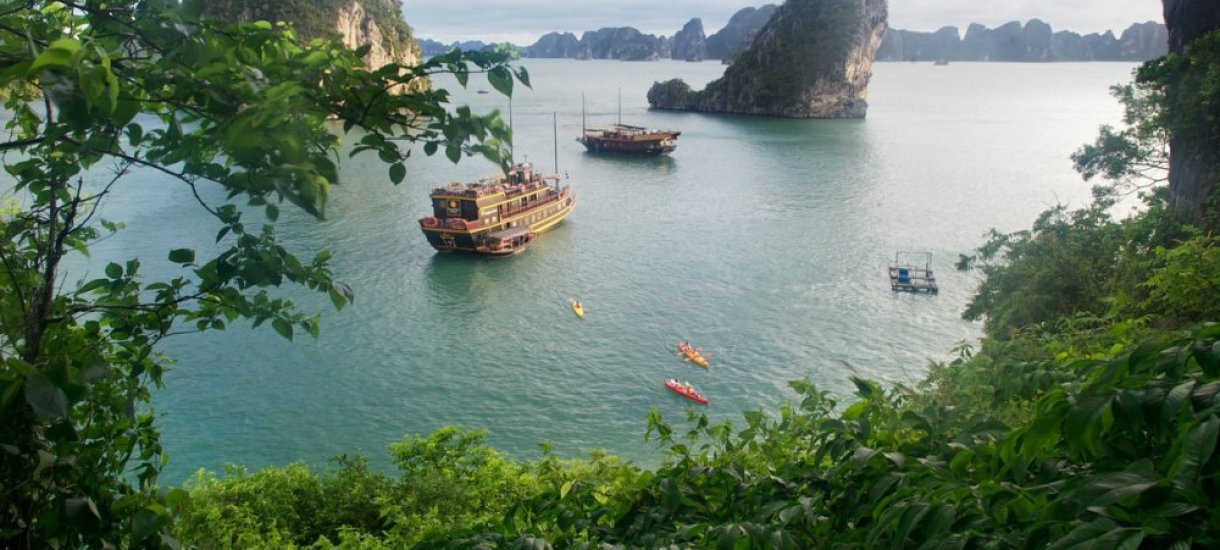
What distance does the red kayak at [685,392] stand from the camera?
17.1 m

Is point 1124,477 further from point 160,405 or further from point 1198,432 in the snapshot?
point 160,405

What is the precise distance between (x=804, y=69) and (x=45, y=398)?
291ft

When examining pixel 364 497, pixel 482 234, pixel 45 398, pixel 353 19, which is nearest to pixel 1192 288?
pixel 364 497

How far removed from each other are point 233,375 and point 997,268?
1604 centimetres

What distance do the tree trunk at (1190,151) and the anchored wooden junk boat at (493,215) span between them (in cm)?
1769

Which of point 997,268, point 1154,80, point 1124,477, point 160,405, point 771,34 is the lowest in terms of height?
point 160,405

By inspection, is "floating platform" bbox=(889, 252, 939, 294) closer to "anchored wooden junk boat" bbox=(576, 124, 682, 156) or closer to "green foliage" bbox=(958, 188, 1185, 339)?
"green foliage" bbox=(958, 188, 1185, 339)

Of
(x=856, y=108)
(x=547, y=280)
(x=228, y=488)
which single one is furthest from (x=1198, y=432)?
(x=856, y=108)

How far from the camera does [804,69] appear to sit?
279 feet

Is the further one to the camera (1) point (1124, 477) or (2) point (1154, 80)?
(2) point (1154, 80)

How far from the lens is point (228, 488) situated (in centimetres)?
972

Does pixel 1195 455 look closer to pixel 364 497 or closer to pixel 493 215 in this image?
pixel 364 497

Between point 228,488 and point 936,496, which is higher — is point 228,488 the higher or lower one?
the lower one

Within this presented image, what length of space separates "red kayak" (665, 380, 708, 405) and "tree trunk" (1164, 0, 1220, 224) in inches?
355
